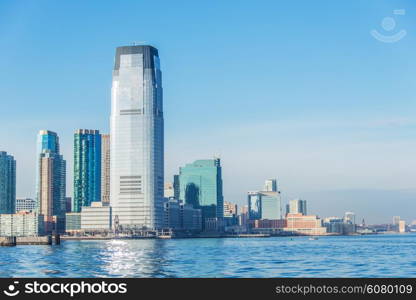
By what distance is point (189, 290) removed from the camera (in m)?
34.2

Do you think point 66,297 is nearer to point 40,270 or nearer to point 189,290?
point 189,290

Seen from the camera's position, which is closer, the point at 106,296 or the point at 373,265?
the point at 106,296

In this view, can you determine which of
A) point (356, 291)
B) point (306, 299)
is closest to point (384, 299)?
point (356, 291)

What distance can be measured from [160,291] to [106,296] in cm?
393

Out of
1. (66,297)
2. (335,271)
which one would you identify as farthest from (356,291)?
(335,271)

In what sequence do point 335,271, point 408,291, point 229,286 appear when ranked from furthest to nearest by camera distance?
1. point 335,271
2. point 229,286
3. point 408,291

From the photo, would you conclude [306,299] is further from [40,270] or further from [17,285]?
[40,270]

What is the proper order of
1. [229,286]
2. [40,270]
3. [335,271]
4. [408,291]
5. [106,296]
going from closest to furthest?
[106,296] → [408,291] → [229,286] → [335,271] → [40,270]

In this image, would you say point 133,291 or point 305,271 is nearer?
point 133,291

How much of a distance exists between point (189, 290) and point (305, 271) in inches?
2058

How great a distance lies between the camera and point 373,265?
96250 mm

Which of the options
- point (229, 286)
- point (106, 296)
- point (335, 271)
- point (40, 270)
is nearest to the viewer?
point (106, 296)

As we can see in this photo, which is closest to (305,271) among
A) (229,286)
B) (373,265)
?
(373,265)

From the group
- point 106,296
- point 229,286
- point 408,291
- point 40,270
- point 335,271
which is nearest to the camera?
point 106,296
